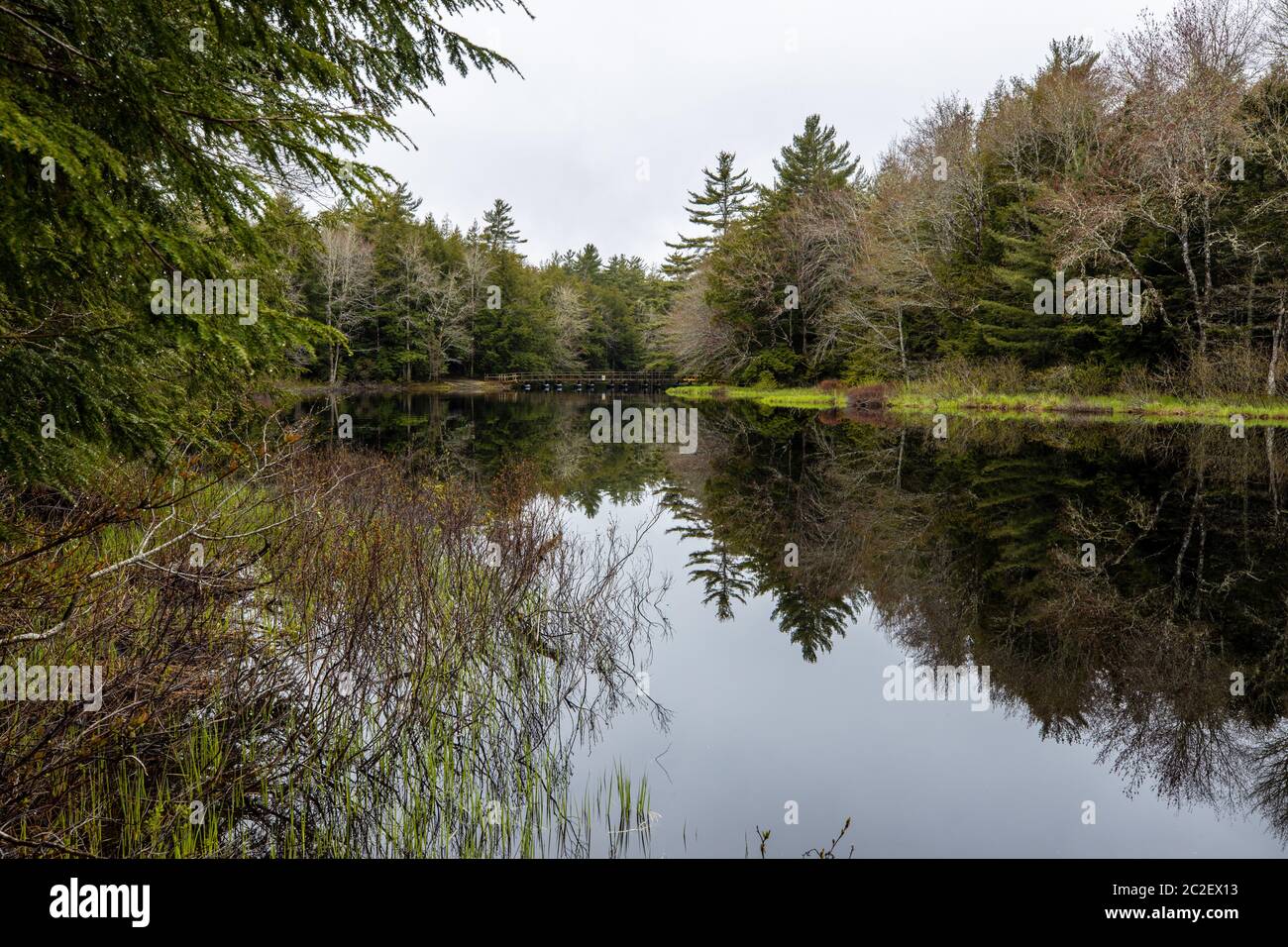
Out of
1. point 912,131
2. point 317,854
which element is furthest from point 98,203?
point 912,131

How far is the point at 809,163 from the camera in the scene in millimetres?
48875

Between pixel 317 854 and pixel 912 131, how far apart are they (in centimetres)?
3462

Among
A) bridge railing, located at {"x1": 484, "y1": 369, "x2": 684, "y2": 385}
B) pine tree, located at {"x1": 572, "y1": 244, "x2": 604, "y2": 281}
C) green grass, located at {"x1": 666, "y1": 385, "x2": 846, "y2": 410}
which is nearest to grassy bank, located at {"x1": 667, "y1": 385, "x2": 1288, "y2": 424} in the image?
green grass, located at {"x1": 666, "y1": 385, "x2": 846, "y2": 410}

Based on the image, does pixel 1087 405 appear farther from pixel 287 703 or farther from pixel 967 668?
pixel 287 703

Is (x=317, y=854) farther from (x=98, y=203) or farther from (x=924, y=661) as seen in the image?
(x=924, y=661)

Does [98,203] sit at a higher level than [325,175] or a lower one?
lower

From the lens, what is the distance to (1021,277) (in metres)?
23.5

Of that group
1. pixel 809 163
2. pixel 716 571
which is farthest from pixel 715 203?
pixel 716 571

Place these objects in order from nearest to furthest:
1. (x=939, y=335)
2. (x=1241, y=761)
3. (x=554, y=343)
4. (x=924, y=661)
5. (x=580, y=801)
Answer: (x=580, y=801) → (x=1241, y=761) → (x=924, y=661) → (x=939, y=335) → (x=554, y=343)
